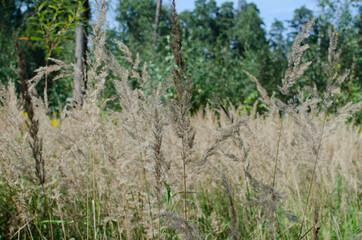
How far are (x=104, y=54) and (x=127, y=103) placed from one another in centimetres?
20

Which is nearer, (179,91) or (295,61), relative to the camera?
(179,91)

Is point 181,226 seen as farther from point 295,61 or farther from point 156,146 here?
point 295,61

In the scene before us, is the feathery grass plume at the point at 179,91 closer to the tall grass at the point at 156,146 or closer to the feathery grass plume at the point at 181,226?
the tall grass at the point at 156,146

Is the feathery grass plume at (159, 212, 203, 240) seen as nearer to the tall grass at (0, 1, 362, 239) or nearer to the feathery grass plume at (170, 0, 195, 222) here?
the tall grass at (0, 1, 362, 239)

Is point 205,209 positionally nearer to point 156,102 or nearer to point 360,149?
point 156,102

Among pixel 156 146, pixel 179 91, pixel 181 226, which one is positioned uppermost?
pixel 179 91

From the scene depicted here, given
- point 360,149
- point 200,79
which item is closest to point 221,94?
point 200,79

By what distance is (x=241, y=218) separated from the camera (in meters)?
1.99

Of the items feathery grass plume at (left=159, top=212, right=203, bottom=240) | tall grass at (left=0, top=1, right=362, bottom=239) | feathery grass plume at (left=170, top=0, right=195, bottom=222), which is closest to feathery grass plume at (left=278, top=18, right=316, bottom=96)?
tall grass at (left=0, top=1, right=362, bottom=239)

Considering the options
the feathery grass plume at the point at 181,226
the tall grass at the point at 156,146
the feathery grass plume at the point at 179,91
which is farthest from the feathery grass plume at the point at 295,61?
the feathery grass plume at the point at 181,226

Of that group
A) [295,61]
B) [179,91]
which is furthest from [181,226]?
[295,61]

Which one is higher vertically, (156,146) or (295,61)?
(295,61)

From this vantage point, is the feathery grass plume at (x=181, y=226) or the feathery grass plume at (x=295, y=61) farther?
the feathery grass plume at (x=295, y=61)

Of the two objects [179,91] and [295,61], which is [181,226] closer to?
[179,91]
